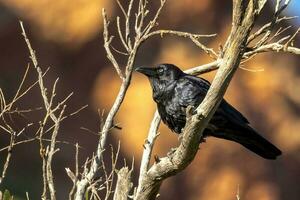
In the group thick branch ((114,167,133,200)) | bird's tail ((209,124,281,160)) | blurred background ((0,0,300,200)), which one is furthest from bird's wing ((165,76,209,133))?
blurred background ((0,0,300,200))

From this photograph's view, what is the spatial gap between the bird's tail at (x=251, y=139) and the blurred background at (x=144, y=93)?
5.87 metres

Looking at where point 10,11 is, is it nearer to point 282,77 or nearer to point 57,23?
point 57,23

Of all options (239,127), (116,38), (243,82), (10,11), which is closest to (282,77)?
(243,82)

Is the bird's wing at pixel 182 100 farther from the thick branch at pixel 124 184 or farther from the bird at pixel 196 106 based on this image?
the thick branch at pixel 124 184

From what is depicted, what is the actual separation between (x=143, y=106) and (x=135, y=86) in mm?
378

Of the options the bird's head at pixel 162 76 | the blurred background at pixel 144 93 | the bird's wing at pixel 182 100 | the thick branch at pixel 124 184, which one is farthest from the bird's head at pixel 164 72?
the blurred background at pixel 144 93

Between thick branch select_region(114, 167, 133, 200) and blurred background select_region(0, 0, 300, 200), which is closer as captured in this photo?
thick branch select_region(114, 167, 133, 200)

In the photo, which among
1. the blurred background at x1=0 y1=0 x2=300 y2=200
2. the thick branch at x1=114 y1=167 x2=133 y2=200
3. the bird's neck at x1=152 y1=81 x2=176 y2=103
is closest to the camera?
the thick branch at x1=114 y1=167 x2=133 y2=200

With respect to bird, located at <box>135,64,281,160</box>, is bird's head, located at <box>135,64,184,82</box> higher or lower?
higher

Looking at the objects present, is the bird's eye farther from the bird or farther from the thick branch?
the thick branch

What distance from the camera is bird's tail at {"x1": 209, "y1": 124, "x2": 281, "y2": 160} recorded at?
18.1ft

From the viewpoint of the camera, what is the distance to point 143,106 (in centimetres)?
1177

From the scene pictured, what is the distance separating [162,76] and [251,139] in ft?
2.76

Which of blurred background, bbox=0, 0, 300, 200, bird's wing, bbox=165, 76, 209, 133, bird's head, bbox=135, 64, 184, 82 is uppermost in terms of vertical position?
bird's head, bbox=135, 64, 184, 82
